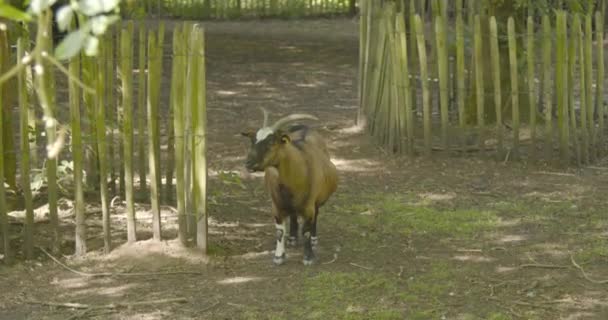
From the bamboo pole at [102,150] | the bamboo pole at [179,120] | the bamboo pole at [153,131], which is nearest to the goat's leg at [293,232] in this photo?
the bamboo pole at [179,120]

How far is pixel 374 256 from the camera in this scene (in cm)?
655

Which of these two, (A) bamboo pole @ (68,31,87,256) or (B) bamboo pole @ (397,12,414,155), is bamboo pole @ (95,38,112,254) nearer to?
(A) bamboo pole @ (68,31,87,256)

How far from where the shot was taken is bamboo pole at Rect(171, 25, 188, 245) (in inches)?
246

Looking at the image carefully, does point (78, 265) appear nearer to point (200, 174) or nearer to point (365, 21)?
point (200, 174)

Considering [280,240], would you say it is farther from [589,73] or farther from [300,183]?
[589,73]

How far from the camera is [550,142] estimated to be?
8.95 m

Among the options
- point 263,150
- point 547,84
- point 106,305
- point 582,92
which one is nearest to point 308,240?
point 263,150

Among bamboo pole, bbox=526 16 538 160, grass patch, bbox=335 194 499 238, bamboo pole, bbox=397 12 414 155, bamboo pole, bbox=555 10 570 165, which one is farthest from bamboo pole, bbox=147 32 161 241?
bamboo pole, bbox=555 10 570 165

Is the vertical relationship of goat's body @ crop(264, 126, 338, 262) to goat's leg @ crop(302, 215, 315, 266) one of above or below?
above

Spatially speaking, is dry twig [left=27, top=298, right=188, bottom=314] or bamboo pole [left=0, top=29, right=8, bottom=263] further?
bamboo pole [left=0, top=29, right=8, bottom=263]

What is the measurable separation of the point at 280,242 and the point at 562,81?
363cm

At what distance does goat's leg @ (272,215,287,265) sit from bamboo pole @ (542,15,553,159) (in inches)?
133

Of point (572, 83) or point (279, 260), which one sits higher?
point (572, 83)

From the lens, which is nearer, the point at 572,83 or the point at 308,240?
the point at 308,240
